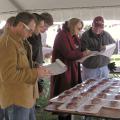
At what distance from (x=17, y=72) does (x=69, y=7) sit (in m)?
2.93

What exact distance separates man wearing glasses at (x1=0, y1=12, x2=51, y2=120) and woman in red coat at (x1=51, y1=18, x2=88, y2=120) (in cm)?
95

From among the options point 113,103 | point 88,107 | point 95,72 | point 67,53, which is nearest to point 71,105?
point 88,107

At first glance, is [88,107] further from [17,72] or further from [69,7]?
[69,7]

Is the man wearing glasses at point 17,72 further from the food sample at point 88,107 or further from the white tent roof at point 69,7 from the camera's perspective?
the white tent roof at point 69,7

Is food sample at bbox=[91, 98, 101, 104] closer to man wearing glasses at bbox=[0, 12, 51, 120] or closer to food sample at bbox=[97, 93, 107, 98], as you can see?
food sample at bbox=[97, 93, 107, 98]

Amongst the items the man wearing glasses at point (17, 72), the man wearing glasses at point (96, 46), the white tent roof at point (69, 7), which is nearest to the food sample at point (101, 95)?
the man wearing glasses at point (17, 72)

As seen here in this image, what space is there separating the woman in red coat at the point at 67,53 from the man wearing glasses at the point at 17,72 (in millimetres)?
953

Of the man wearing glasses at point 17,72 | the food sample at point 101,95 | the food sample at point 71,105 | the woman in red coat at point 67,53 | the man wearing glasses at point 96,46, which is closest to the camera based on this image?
the man wearing glasses at point 17,72

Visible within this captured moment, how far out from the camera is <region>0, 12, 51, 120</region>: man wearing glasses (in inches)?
71.6

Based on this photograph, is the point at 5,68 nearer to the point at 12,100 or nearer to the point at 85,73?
the point at 12,100

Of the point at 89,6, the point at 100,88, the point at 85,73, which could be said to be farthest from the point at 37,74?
the point at 89,6

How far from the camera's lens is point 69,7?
15.1 feet

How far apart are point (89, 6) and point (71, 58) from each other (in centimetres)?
176

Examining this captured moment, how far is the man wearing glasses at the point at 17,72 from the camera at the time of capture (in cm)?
182
